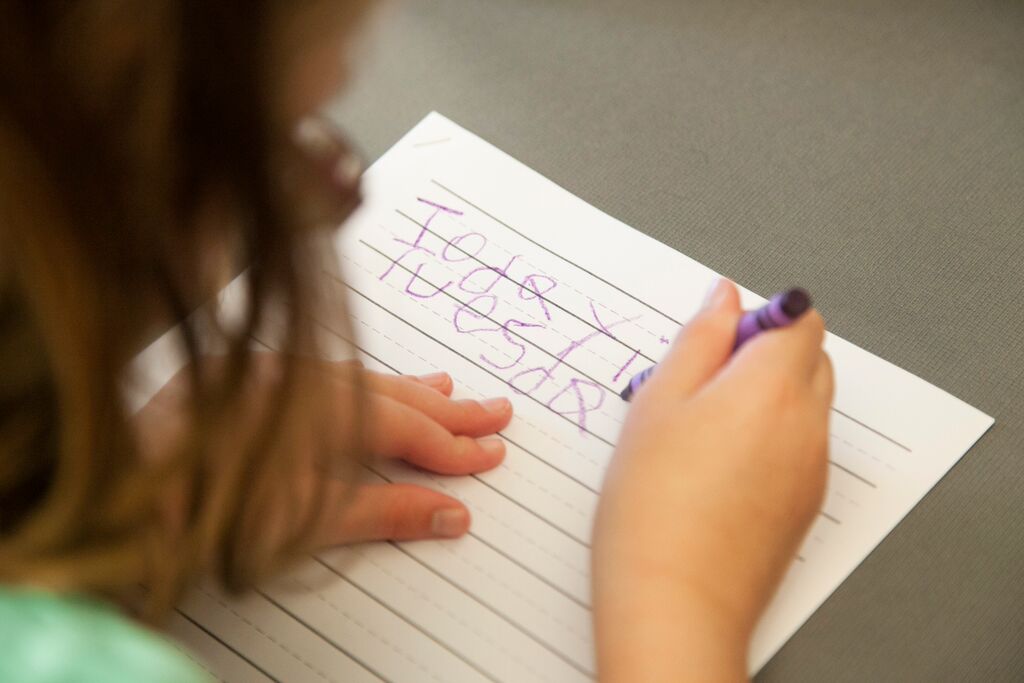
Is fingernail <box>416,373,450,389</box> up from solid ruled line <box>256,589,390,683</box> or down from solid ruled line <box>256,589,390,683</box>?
up

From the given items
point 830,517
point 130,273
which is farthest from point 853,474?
point 130,273

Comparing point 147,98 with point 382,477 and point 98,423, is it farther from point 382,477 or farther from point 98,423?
point 382,477

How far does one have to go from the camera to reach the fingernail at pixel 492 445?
52 centimetres

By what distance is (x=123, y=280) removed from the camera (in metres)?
0.32

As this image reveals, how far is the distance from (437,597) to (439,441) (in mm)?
77

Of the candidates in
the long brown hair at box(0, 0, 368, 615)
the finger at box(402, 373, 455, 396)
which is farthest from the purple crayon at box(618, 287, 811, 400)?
the long brown hair at box(0, 0, 368, 615)

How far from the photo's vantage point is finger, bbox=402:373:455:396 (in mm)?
546

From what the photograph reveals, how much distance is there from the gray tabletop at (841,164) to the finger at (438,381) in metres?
0.15

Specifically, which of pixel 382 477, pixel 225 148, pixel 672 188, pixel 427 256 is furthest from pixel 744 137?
pixel 225 148

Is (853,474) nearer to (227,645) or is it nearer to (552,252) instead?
(552,252)

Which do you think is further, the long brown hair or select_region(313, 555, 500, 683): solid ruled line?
select_region(313, 555, 500, 683): solid ruled line

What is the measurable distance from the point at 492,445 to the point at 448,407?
30mm

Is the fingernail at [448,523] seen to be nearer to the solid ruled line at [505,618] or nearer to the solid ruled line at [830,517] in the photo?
the solid ruled line at [505,618]

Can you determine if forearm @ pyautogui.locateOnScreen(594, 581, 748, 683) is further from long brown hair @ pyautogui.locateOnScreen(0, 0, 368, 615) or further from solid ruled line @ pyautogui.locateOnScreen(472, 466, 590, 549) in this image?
long brown hair @ pyautogui.locateOnScreen(0, 0, 368, 615)
